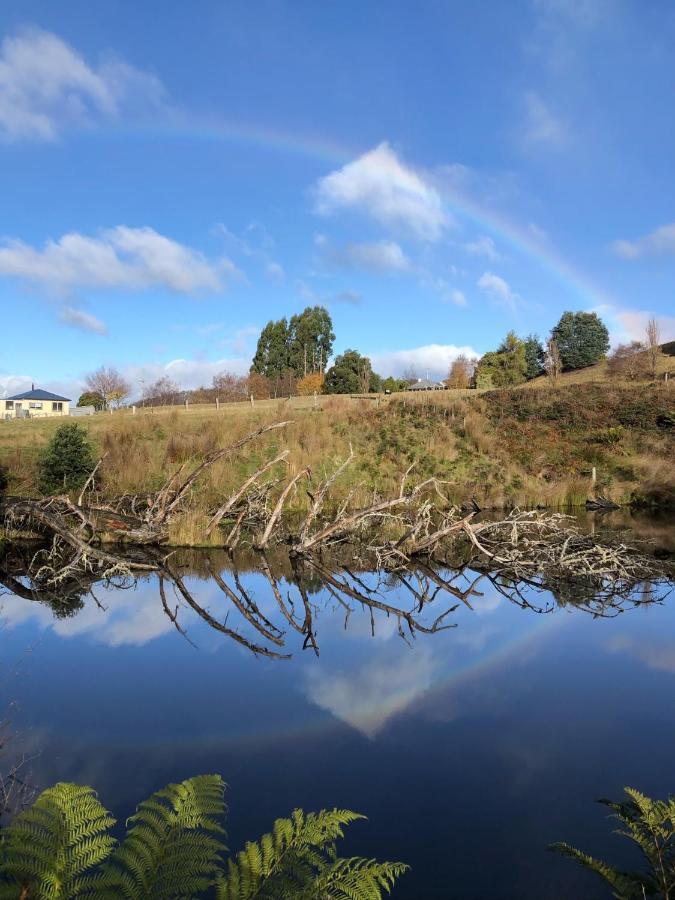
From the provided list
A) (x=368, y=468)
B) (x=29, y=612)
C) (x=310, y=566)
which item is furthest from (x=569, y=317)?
(x=29, y=612)

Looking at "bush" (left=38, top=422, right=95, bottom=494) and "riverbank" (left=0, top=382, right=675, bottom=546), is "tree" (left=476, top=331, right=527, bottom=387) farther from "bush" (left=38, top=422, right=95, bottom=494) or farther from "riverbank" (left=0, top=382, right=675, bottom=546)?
"bush" (left=38, top=422, right=95, bottom=494)

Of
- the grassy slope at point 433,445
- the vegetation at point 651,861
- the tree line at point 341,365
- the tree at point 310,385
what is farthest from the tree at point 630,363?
the vegetation at point 651,861

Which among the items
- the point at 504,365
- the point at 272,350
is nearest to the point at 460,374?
the point at 504,365

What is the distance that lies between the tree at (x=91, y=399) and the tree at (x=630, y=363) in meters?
55.2

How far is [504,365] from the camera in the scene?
65.9 m

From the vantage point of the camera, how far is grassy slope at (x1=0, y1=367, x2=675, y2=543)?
2227 centimetres

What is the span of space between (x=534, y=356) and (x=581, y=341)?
5.82 m

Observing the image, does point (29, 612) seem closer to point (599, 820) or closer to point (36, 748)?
point (36, 748)

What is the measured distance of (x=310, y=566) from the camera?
14164 millimetres

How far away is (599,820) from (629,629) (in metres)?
5.59

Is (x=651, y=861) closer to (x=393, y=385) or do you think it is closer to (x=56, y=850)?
(x=56, y=850)

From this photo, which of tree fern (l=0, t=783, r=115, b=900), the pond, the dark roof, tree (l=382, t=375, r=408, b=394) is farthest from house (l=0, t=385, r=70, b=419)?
tree fern (l=0, t=783, r=115, b=900)

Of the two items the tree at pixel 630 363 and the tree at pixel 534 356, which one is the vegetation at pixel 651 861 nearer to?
the tree at pixel 630 363

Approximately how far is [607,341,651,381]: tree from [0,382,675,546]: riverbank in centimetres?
1898
